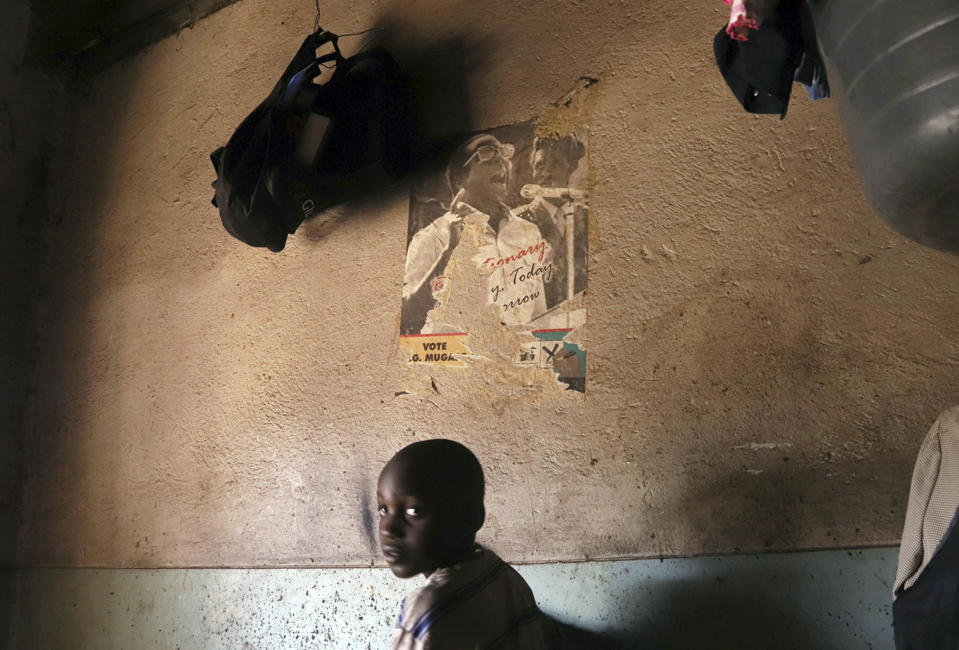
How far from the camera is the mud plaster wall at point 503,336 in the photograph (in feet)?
4.70

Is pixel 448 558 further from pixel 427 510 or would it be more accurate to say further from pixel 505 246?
pixel 505 246

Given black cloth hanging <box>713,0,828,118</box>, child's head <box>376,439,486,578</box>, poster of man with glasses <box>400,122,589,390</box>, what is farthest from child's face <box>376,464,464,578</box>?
black cloth hanging <box>713,0,828,118</box>

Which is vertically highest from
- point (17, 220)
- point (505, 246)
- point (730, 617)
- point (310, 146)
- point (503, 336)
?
point (310, 146)

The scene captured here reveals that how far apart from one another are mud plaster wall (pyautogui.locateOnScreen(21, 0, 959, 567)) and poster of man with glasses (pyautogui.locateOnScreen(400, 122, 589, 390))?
5 cm

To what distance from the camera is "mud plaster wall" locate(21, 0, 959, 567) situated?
4.70ft

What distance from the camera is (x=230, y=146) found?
2186mm

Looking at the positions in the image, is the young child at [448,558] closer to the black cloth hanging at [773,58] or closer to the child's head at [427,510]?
the child's head at [427,510]

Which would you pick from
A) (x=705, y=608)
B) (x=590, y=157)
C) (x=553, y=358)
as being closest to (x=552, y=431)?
(x=553, y=358)

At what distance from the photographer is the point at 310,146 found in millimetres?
2082

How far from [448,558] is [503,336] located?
62 cm

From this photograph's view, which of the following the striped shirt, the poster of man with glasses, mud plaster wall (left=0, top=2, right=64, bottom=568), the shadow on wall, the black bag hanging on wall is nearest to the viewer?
the striped shirt

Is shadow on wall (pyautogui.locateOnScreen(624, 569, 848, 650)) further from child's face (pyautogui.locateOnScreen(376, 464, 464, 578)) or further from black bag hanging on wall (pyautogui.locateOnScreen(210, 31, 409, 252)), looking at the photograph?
black bag hanging on wall (pyautogui.locateOnScreen(210, 31, 409, 252))

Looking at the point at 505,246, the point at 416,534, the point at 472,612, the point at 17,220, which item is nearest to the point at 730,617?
the point at 472,612

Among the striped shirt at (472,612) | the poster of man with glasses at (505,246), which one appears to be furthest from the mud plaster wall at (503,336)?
the striped shirt at (472,612)
